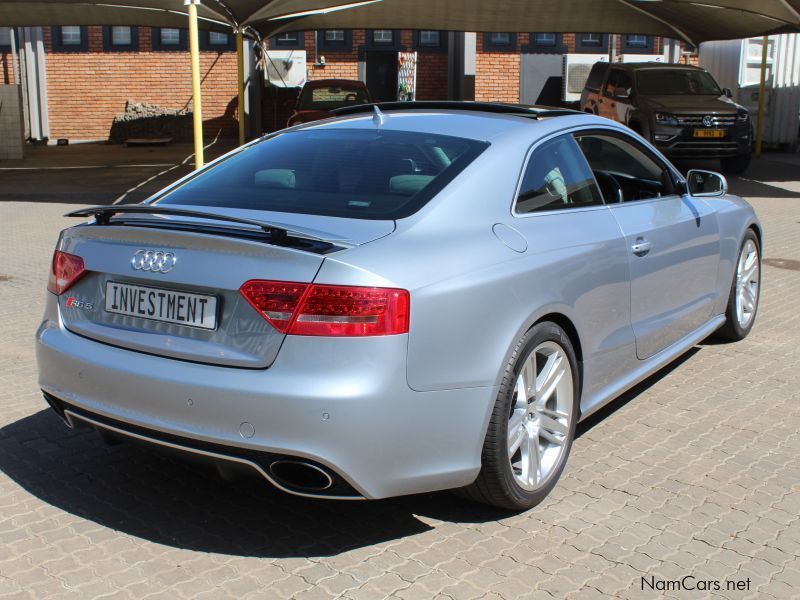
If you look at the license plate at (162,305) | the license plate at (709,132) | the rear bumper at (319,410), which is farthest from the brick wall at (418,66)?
the rear bumper at (319,410)

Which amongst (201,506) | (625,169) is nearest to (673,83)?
(625,169)

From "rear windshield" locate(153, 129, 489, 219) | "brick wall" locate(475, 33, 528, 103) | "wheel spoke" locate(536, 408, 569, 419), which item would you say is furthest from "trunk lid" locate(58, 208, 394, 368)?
"brick wall" locate(475, 33, 528, 103)

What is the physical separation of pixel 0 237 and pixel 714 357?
331 inches

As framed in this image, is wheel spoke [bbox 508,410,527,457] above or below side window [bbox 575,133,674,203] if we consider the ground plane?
below

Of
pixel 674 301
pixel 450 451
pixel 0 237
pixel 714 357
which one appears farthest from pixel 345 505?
pixel 0 237

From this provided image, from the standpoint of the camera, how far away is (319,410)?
3.17 m

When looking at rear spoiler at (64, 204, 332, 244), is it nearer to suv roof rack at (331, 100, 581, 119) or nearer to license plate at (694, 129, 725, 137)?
suv roof rack at (331, 100, 581, 119)

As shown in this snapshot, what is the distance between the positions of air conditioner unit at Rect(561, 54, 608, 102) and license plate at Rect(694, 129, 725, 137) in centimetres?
1026

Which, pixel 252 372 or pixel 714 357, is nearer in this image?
pixel 252 372

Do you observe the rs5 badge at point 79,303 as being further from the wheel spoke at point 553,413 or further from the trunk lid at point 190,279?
the wheel spoke at point 553,413

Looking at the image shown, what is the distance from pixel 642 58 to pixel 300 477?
26.6 m

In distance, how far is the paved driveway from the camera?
337 centimetres

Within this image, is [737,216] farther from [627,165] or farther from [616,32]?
[616,32]

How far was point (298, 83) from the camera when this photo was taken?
2706 centimetres
